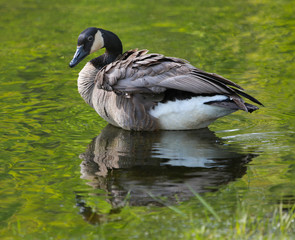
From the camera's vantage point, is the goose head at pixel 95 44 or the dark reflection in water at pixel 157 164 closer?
the dark reflection in water at pixel 157 164

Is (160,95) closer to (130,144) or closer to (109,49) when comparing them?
(130,144)

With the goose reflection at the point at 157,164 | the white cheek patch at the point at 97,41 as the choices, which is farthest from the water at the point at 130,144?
the white cheek patch at the point at 97,41

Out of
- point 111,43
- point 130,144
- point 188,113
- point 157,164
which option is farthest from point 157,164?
point 111,43

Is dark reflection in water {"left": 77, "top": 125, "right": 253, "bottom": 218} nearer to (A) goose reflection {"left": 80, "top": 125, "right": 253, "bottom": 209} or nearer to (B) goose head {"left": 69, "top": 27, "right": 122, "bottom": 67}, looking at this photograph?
(A) goose reflection {"left": 80, "top": 125, "right": 253, "bottom": 209}

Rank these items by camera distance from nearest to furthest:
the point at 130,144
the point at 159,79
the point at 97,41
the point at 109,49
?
the point at 159,79 < the point at 130,144 < the point at 97,41 < the point at 109,49

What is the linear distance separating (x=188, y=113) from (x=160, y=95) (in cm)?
47

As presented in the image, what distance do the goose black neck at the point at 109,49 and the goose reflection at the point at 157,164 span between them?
1291mm

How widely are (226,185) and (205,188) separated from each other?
10.0 inches

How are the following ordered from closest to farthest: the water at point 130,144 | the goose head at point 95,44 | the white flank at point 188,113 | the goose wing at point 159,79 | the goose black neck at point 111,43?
the water at point 130,144, the goose wing at point 159,79, the white flank at point 188,113, the goose head at point 95,44, the goose black neck at point 111,43

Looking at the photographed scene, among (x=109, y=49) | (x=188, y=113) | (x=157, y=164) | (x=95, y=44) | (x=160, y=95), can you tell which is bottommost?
(x=157, y=164)

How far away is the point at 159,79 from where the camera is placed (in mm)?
7605

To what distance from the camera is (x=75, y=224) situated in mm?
5309

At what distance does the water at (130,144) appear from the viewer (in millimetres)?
5578

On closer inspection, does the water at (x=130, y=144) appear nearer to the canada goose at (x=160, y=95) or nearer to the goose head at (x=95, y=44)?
the canada goose at (x=160, y=95)
